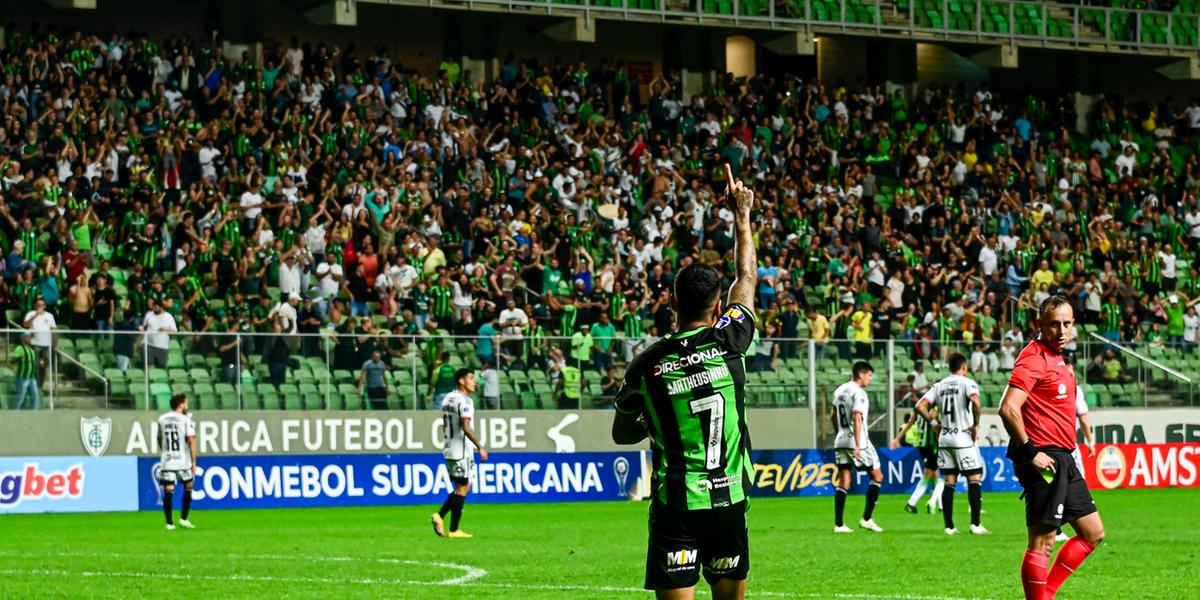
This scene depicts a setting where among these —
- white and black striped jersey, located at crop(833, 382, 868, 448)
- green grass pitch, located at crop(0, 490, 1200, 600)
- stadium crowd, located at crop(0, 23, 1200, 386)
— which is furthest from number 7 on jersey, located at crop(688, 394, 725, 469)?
stadium crowd, located at crop(0, 23, 1200, 386)

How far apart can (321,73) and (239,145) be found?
345cm

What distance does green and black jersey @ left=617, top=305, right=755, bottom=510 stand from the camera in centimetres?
794

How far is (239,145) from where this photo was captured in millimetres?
34031

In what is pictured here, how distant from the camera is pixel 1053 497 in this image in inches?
453

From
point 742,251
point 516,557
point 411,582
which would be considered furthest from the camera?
point 516,557

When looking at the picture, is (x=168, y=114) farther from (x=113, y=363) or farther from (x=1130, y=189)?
(x=1130, y=189)

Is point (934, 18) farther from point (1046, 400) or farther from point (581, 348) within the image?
point (1046, 400)

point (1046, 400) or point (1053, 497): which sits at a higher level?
point (1046, 400)

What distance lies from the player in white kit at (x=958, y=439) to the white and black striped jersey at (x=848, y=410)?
1.10 metres

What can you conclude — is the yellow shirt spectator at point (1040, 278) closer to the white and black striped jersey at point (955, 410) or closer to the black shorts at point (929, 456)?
the black shorts at point (929, 456)

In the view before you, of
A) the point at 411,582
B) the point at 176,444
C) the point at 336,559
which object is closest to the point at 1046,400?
the point at 411,582

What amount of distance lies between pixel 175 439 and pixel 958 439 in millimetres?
9811

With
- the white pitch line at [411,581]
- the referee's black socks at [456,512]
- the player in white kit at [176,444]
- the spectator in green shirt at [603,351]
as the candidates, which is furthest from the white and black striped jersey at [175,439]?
the spectator in green shirt at [603,351]

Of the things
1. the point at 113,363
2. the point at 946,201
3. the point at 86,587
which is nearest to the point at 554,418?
the point at 113,363
